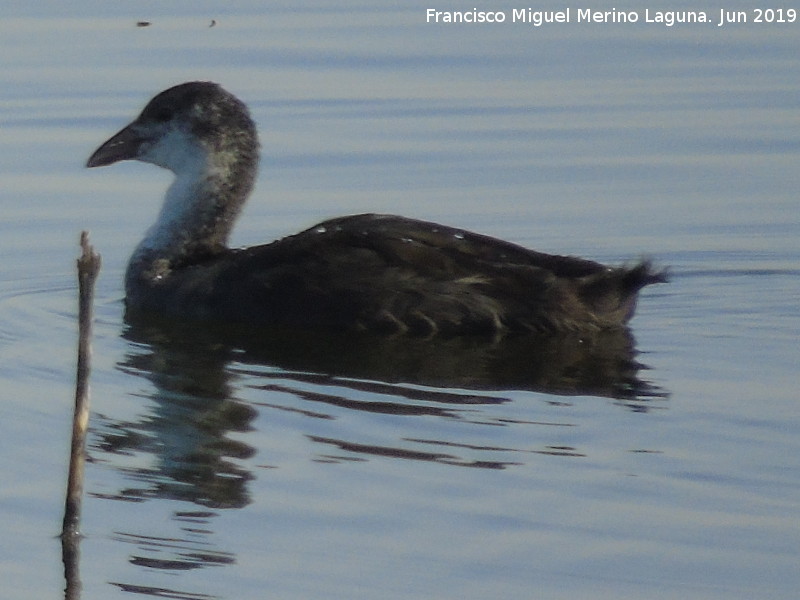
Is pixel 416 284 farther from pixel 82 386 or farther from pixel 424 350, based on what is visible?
pixel 82 386

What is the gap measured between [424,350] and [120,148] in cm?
255

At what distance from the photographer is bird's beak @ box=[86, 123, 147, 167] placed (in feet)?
36.9

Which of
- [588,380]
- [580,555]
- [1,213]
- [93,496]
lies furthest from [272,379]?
[1,213]

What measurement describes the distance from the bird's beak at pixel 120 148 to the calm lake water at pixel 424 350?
23.5 inches

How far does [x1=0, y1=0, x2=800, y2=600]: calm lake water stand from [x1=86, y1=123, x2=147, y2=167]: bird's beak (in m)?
0.60

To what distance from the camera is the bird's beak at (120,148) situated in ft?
36.9

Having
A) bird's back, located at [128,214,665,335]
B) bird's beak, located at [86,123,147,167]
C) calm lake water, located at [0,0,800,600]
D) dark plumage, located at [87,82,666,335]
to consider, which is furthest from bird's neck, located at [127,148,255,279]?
bird's back, located at [128,214,665,335]

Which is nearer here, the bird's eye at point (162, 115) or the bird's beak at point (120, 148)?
the bird's eye at point (162, 115)

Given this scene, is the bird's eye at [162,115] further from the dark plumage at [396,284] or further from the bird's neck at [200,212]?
the dark plumage at [396,284]

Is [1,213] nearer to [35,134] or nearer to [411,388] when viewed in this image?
[35,134]

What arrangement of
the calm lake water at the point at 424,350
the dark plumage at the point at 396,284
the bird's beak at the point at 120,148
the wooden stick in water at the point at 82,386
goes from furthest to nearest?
the bird's beak at the point at 120,148 < the dark plumage at the point at 396,284 < the calm lake water at the point at 424,350 < the wooden stick in water at the point at 82,386

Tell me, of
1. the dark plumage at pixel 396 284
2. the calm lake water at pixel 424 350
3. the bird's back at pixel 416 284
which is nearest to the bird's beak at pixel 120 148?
the calm lake water at pixel 424 350

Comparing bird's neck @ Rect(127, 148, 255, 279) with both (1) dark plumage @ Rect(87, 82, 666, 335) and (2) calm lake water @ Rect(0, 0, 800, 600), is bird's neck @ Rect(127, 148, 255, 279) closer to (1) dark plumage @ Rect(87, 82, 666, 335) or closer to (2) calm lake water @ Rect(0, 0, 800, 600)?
(1) dark plumage @ Rect(87, 82, 666, 335)

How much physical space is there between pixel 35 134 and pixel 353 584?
8330 millimetres
